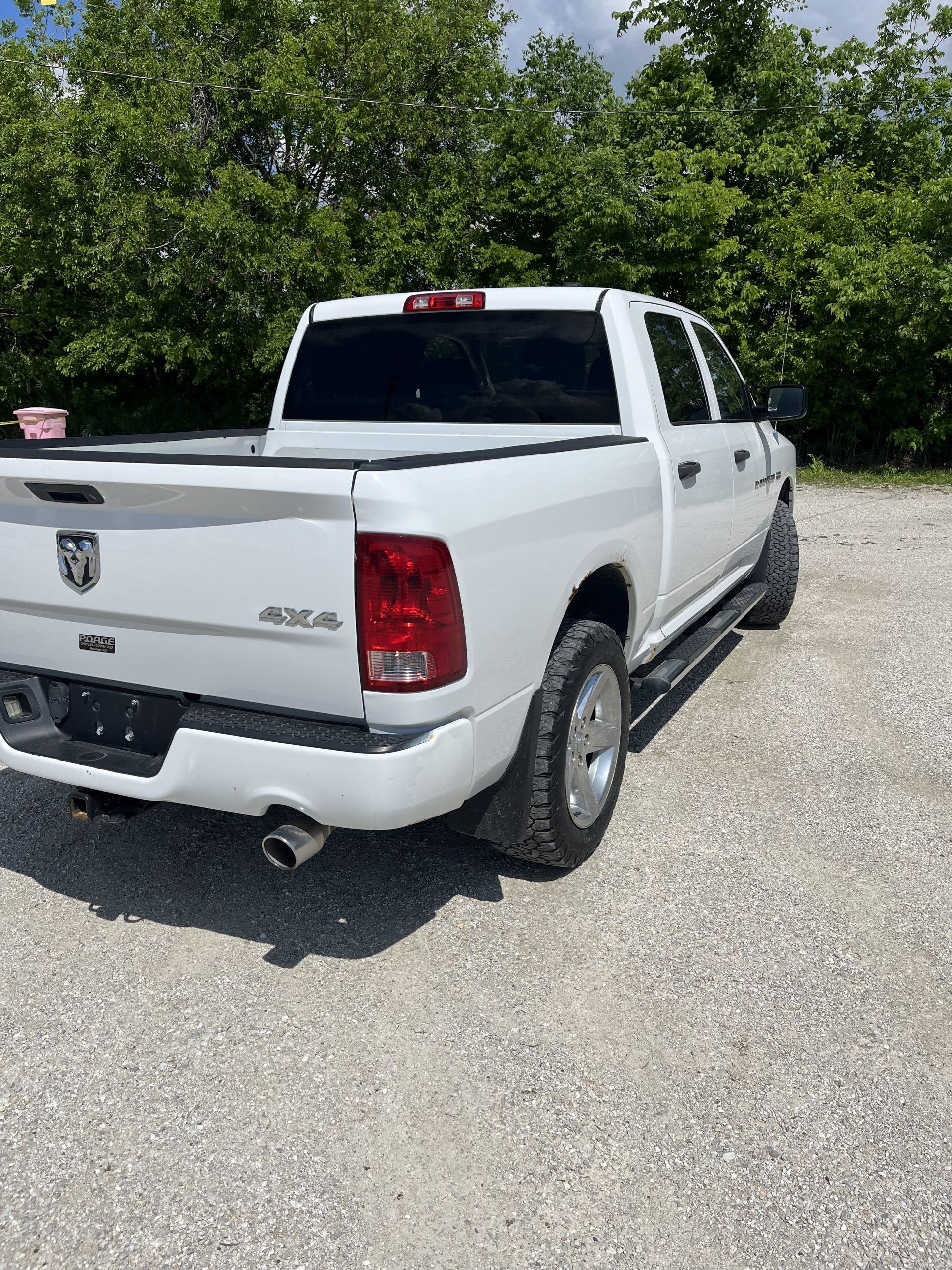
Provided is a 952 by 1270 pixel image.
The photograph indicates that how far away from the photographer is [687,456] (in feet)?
13.6

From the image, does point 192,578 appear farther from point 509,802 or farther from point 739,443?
point 739,443

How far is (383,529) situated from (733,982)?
1701mm

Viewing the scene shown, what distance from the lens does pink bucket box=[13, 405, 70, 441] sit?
35.1ft

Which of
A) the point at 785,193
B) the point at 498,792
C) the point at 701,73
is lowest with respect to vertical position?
the point at 498,792

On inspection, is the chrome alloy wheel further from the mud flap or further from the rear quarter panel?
the rear quarter panel

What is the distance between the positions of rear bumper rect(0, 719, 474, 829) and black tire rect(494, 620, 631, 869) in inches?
17.9

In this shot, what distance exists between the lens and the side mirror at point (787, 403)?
5.41 metres

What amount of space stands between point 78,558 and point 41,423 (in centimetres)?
919

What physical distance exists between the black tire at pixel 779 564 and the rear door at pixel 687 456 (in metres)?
1.48

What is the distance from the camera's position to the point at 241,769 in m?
2.50

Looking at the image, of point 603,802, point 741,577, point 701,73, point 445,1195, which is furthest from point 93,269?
point 445,1195

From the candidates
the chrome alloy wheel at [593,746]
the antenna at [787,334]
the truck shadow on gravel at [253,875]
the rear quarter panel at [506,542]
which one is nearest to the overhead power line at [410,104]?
the antenna at [787,334]

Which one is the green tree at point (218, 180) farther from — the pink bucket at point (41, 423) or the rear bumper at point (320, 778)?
the rear bumper at point (320, 778)

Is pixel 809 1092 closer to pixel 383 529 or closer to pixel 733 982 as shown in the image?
pixel 733 982
